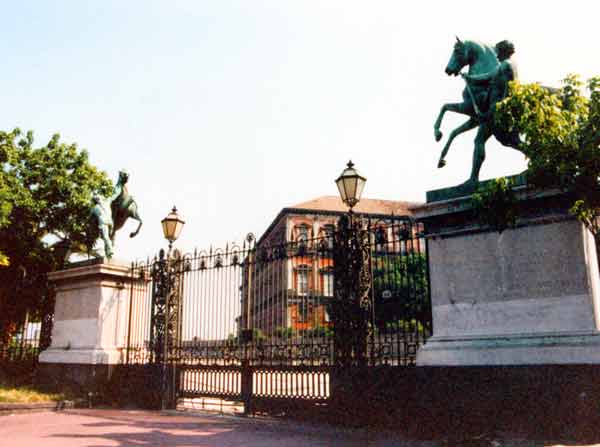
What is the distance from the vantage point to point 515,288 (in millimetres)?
7711

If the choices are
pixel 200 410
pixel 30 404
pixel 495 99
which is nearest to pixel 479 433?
pixel 495 99

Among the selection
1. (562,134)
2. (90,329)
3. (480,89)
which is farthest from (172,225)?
(562,134)

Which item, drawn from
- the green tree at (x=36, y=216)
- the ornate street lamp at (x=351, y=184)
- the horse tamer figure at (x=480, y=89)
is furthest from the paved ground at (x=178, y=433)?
the green tree at (x=36, y=216)

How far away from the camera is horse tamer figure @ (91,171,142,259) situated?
44.3 feet

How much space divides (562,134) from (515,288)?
2.60 metres

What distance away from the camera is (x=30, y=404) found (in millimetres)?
11078

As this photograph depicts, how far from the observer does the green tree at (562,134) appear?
232 inches

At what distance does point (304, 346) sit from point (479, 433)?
3.82 m

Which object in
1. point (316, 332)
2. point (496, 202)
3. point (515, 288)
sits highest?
point (496, 202)

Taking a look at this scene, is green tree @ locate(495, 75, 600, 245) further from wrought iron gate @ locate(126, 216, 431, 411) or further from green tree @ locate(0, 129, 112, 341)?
green tree @ locate(0, 129, 112, 341)

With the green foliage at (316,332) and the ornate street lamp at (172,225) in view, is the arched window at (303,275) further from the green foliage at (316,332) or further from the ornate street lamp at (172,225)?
the ornate street lamp at (172,225)

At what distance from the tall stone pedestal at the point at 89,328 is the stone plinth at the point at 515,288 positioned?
26.6ft

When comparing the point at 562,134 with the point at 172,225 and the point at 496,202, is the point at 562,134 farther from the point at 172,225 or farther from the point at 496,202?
the point at 172,225

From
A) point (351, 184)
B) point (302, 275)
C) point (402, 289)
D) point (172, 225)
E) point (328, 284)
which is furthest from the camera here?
point (302, 275)
